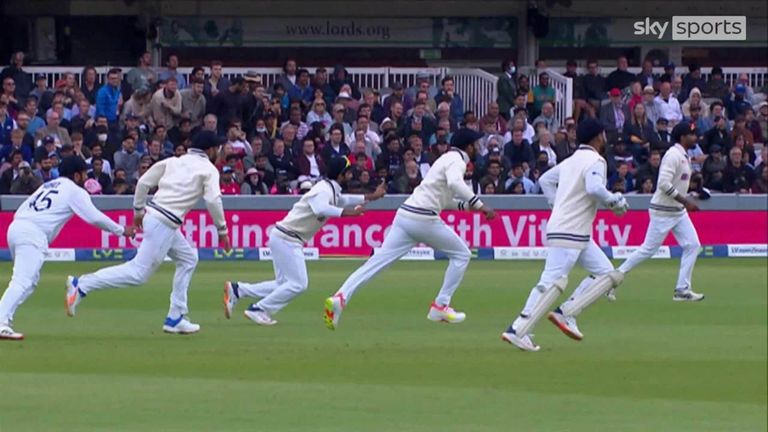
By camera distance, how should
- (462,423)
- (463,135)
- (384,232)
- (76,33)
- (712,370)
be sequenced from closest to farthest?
(462,423) < (712,370) < (463,135) < (384,232) < (76,33)

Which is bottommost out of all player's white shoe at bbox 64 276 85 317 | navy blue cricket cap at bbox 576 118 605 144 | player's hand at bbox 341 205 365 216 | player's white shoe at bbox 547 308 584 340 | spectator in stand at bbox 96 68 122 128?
player's white shoe at bbox 547 308 584 340

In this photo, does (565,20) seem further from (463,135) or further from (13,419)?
(13,419)

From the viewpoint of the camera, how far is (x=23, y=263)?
1447cm

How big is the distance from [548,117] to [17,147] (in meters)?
8.74

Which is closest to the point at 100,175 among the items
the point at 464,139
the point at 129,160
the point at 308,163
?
the point at 129,160

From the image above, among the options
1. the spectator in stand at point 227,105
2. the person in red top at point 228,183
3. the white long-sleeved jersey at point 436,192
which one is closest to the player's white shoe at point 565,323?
the white long-sleeved jersey at point 436,192

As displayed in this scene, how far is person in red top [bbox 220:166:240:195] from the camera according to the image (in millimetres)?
24281

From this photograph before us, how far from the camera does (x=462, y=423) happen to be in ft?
33.9

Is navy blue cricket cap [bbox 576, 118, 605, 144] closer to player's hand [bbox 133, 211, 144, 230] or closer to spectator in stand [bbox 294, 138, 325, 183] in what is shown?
player's hand [bbox 133, 211, 144, 230]

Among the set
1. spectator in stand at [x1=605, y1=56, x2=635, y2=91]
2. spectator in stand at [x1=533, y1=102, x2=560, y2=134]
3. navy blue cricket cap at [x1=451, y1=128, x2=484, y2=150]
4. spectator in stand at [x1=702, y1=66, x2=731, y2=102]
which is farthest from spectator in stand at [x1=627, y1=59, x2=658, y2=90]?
navy blue cricket cap at [x1=451, y1=128, x2=484, y2=150]

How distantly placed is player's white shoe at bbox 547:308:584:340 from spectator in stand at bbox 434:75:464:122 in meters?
13.2

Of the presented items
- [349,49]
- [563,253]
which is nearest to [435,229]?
[563,253]

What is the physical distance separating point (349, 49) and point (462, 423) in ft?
71.1

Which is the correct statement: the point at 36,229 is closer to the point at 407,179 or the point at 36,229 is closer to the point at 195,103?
the point at 407,179
